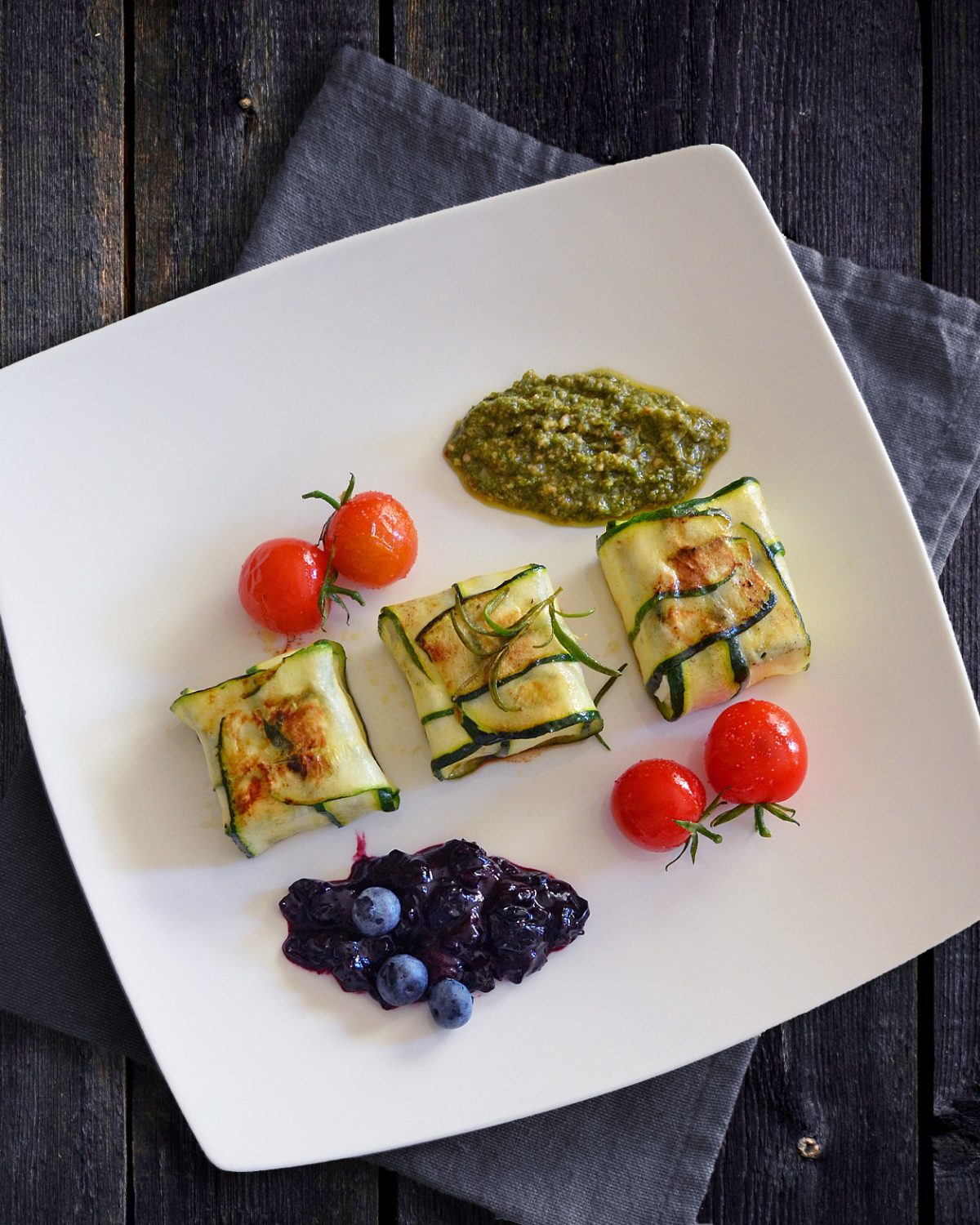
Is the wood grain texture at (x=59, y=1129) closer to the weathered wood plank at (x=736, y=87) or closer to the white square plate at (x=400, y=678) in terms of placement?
the white square plate at (x=400, y=678)

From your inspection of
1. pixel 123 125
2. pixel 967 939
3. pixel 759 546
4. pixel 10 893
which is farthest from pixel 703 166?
pixel 10 893

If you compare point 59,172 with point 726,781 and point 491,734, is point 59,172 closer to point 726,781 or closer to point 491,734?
point 491,734

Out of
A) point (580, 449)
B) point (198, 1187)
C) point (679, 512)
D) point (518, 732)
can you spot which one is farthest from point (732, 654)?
point (198, 1187)

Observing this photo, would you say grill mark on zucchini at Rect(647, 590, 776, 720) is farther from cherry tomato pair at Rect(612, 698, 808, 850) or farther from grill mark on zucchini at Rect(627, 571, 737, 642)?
cherry tomato pair at Rect(612, 698, 808, 850)

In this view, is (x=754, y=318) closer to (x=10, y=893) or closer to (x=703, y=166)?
(x=703, y=166)

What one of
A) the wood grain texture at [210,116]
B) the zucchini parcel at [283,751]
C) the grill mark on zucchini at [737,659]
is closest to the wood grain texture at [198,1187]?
the zucchini parcel at [283,751]

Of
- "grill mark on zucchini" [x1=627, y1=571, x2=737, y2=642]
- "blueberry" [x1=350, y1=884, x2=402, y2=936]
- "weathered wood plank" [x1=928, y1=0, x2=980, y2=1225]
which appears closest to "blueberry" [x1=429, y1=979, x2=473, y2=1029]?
"blueberry" [x1=350, y1=884, x2=402, y2=936]
